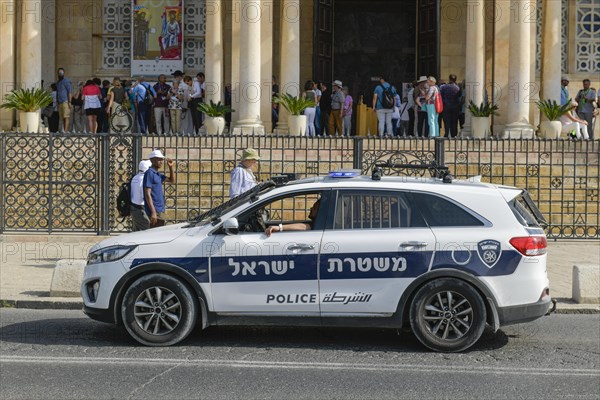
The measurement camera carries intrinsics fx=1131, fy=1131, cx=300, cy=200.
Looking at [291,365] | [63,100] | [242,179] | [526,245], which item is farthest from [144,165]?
[63,100]

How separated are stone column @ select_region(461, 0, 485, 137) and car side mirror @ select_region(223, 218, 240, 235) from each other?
1638cm

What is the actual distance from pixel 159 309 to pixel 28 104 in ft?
48.3

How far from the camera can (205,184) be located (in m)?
20.4

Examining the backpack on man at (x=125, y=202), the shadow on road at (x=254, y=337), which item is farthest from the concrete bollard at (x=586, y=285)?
the backpack on man at (x=125, y=202)

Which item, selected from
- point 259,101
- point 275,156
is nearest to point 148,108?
point 259,101

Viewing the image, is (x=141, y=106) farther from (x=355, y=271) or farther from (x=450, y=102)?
(x=355, y=271)

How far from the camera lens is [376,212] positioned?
10203mm

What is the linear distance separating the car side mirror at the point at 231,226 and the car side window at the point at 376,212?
0.88 m

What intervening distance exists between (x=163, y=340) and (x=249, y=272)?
3.22ft

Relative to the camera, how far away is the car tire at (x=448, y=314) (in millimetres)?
9922

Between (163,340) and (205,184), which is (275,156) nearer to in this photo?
(205,184)

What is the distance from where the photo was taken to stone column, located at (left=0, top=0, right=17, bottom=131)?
26.0m

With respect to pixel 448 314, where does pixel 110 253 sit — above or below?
above

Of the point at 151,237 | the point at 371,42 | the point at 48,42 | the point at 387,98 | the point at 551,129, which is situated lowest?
the point at 151,237
